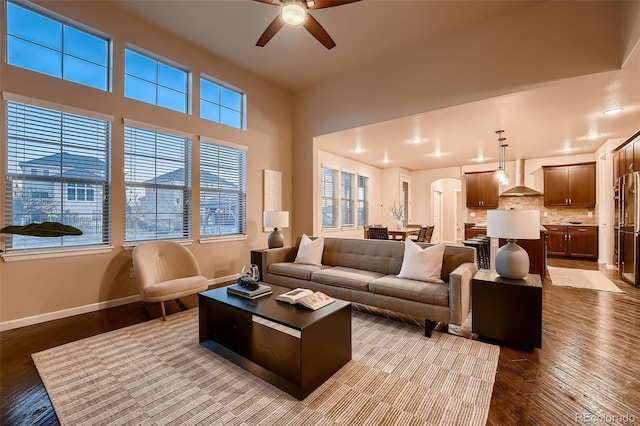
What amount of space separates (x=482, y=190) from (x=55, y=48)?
984 centimetres

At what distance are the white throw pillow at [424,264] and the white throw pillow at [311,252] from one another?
1.31 metres

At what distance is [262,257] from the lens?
4.27 m

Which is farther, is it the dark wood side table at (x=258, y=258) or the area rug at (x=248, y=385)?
the dark wood side table at (x=258, y=258)

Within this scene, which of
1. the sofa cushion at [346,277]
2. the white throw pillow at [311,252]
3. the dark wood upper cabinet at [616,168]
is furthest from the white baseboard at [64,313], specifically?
the dark wood upper cabinet at [616,168]

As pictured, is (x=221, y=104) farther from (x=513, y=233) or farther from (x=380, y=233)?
(x=513, y=233)

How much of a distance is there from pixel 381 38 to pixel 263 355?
15.0ft

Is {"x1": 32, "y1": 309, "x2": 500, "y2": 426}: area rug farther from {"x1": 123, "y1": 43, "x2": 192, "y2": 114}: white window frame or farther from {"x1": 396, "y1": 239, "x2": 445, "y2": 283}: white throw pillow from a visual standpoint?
{"x1": 123, "y1": 43, "x2": 192, "y2": 114}: white window frame

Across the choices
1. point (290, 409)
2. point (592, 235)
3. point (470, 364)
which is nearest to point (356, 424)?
point (290, 409)

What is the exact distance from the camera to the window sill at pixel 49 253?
299 centimetres

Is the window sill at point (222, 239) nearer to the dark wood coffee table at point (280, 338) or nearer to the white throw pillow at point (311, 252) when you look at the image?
the white throw pillow at point (311, 252)

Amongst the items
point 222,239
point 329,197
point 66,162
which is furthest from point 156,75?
point 329,197

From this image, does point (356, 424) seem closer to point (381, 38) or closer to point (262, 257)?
point (262, 257)

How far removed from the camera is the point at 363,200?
29.1ft

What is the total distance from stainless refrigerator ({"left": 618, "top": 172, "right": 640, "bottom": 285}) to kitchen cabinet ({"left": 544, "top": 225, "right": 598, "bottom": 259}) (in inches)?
75.6
